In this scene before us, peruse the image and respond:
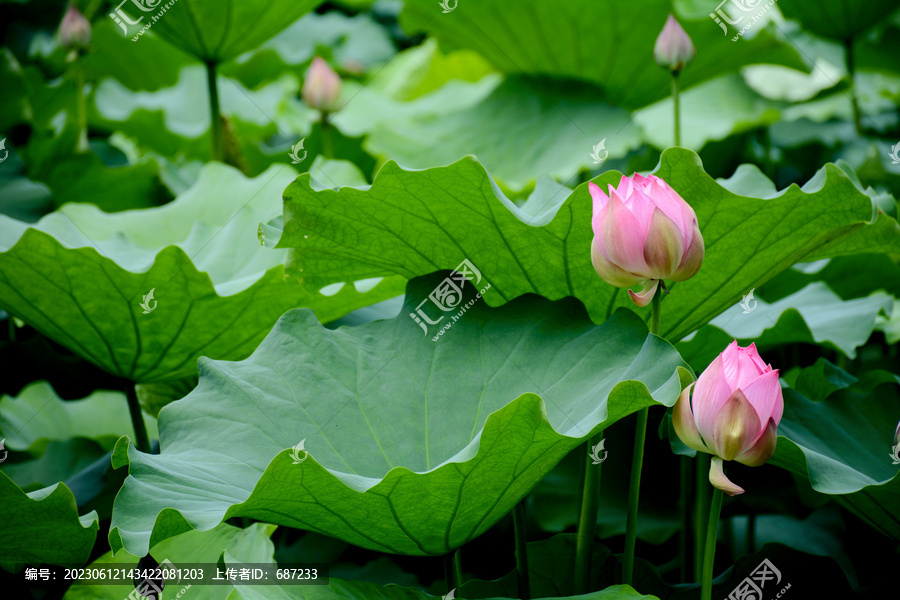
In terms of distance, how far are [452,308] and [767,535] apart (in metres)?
0.84

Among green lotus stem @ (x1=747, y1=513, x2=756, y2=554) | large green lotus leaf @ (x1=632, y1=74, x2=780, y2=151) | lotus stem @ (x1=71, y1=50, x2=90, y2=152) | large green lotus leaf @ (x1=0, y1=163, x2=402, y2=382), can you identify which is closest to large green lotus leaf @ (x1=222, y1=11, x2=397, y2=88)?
lotus stem @ (x1=71, y1=50, x2=90, y2=152)

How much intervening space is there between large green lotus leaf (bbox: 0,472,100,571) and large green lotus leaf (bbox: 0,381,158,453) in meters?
0.40

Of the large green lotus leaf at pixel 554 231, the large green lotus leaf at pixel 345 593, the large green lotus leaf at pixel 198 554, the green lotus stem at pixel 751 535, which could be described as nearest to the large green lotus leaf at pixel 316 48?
the large green lotus leaf at pixel 554 231

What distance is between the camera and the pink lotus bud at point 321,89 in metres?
2.08

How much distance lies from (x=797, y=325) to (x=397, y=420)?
65 cm

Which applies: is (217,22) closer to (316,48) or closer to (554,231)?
(316,48)

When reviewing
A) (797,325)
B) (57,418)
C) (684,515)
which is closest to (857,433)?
(797,325)

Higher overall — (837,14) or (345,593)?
(345,593)

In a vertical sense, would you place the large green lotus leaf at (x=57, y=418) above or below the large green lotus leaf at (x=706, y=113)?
above

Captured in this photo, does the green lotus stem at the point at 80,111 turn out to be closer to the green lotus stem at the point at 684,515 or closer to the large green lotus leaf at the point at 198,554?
the large green lotus leaf at the point at 198,554

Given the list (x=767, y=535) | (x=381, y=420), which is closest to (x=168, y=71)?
(x=381, y=420)

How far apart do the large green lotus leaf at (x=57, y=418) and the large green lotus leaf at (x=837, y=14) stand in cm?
199

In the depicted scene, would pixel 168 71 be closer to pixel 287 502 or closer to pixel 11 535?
pixel 11 535

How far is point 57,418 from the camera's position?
1.68m
